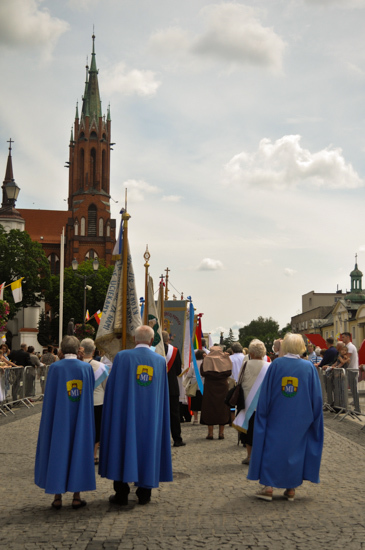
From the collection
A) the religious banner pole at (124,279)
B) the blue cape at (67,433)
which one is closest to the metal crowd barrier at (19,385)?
the religious banner pole at (124,279)

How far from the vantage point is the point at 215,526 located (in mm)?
6219

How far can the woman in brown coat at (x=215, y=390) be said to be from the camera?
13.2 meters

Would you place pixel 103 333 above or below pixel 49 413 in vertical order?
above

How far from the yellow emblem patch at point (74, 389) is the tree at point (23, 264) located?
59569 mm

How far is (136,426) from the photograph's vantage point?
7.12 metres

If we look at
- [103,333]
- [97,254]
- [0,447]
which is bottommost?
[0,447]

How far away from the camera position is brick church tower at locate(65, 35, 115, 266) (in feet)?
327

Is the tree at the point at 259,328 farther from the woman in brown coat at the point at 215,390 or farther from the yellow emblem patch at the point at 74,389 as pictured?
the yellow emblem patch at the point at 74,389

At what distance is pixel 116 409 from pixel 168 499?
115 cm

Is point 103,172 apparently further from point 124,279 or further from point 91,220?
point 124,279

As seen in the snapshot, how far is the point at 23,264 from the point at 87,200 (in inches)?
1389

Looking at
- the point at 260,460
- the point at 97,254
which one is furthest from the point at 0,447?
the point at 97,254

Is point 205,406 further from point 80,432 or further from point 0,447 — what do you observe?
point 80,432


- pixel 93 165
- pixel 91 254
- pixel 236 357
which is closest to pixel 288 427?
pixel 236 357
